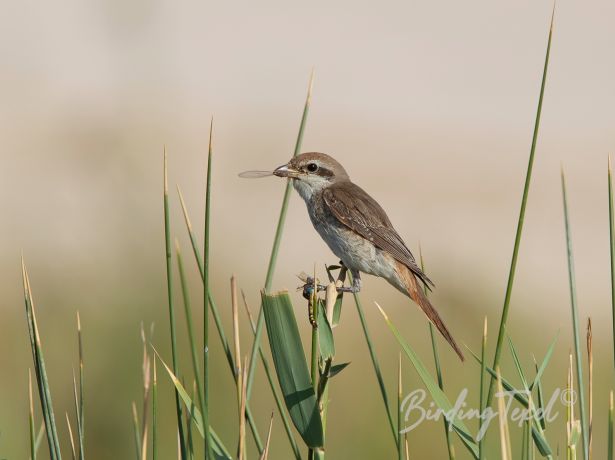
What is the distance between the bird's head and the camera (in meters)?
4.36

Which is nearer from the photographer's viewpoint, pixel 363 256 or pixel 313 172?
pixel 363 256

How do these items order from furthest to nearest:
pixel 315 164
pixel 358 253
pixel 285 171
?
pixel 315 164
pixel 358 253
pixel 285 171

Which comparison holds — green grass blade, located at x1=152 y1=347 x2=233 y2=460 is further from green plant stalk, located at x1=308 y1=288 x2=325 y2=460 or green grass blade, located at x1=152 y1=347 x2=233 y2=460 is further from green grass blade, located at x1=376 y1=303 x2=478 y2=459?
green grass blade, located at x1=376 y1=303 x2=478 y2=459

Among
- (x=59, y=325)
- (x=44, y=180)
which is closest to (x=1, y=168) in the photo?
(x=44, y=180)

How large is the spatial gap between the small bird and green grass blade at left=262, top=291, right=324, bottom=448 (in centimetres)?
177

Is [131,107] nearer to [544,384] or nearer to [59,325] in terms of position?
[59,325]

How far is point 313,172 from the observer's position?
175 inches

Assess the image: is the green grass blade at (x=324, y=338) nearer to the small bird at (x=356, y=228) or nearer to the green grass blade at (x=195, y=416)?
the green grass blade at (x=195, y=416)

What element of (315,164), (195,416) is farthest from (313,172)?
(195,416)

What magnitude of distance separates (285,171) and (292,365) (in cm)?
187

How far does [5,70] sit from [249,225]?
5.47 m

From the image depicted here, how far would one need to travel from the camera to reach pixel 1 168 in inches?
406

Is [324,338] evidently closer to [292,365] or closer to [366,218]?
[292,365]

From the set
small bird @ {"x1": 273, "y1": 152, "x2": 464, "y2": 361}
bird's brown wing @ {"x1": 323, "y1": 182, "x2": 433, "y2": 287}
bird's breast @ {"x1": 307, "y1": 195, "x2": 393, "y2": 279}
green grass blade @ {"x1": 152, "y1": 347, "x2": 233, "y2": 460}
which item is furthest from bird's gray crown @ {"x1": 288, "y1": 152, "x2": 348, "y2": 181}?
green grass blade @ {"x1": 152, "y1": 347, "x2": 233, "y2": 460}
